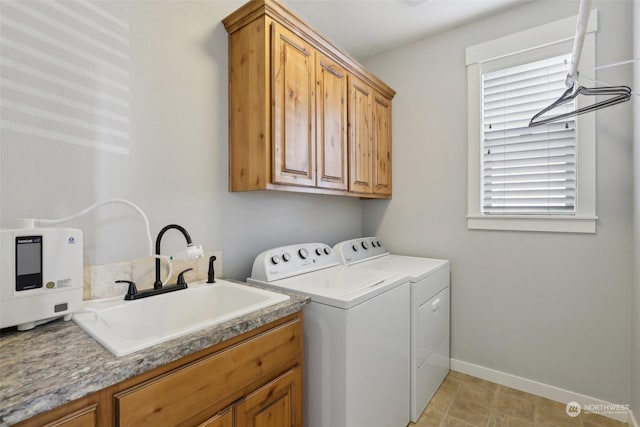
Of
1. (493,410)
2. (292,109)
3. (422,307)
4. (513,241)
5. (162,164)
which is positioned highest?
(292,109)

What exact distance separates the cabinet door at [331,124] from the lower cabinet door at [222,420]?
4.01 feet

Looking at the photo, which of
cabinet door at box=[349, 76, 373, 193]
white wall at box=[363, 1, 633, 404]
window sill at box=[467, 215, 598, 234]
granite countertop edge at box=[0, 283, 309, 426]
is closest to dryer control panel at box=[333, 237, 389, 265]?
white wall at box=[363, 1, 633, 404]

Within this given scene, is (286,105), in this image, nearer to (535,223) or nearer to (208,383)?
(208,383)

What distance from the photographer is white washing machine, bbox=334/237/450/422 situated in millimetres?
1770

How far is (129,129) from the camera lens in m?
1.32

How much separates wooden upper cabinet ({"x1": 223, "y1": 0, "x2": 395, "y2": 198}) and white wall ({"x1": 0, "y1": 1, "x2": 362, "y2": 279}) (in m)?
0.12

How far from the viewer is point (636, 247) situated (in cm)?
164

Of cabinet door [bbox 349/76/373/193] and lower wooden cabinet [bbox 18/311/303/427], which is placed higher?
cabinet door [bbox 349/76/373/193]

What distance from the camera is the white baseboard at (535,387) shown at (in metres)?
1.80

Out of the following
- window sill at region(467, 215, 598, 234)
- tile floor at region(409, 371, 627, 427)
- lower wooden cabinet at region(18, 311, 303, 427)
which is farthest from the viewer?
window sill at region(467, 215, 598, 234)

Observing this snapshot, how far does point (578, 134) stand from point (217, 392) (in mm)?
2370

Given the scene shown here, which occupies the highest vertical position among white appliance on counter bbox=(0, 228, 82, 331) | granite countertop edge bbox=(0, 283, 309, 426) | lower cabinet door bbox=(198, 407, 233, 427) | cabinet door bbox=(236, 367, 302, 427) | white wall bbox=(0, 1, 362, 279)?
white wall bbox=(0, 1, 362, 279)

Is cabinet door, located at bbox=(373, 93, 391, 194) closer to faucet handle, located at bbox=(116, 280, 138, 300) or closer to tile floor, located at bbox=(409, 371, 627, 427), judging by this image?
tile floor, located at bbox=(409, 371, 627, 427)

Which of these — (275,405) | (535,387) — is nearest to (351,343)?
(275,405)
